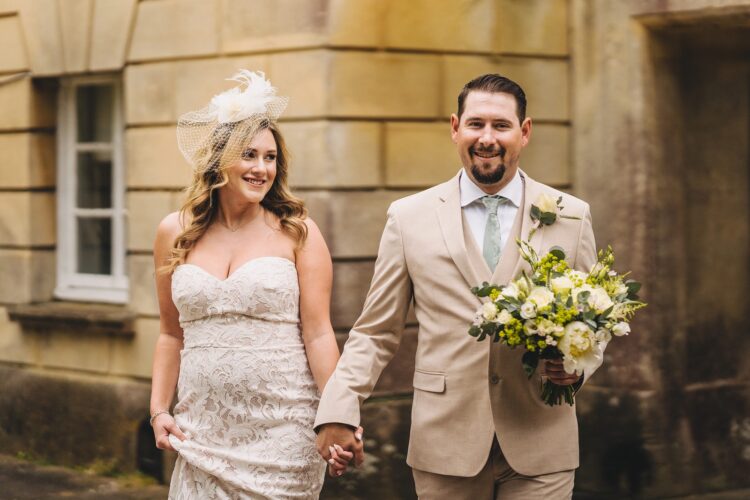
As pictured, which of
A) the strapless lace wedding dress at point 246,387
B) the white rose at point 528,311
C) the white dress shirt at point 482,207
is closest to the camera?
the white rose at point 528,311

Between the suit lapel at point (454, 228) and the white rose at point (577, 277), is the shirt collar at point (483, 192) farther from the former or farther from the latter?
the white rose at point (577, 277)

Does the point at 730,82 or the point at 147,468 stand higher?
the point at 730,82

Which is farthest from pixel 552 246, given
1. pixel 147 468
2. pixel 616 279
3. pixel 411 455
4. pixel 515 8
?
Result: pixel 147 468

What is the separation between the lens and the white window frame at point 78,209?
867 centimetres

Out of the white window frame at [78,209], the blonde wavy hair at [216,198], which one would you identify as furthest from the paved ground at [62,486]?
the blonde wavy hair at [216,198]

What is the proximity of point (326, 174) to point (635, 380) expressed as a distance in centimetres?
228

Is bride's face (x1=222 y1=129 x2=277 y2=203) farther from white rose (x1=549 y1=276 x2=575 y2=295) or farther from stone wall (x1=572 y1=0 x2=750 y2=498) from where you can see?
stone wall (x1=572 y1=0 x2=750 y2=498)

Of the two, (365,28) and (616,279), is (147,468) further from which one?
(616,279)

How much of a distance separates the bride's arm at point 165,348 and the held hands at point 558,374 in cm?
142

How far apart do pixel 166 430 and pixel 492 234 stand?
4.64 feet

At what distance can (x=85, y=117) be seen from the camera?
8930 mm

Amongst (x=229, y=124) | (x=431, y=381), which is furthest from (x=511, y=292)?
(x=229, y=124)

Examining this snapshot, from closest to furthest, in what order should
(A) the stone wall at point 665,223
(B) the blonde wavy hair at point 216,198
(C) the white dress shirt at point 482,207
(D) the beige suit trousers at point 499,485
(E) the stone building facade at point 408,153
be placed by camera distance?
1. (D) the beige suit trousers at point 499,485
2. (C) the white dress shirt at point 482,207
3. (B) the blonde wavy hair at point 216,198
4. (E) the stone building facade at point 408,153
5. (A) the stone wall at point 665,223

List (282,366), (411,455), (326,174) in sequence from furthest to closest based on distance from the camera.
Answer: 1. (326,174)
2. (282,366)
3. (411,455)
